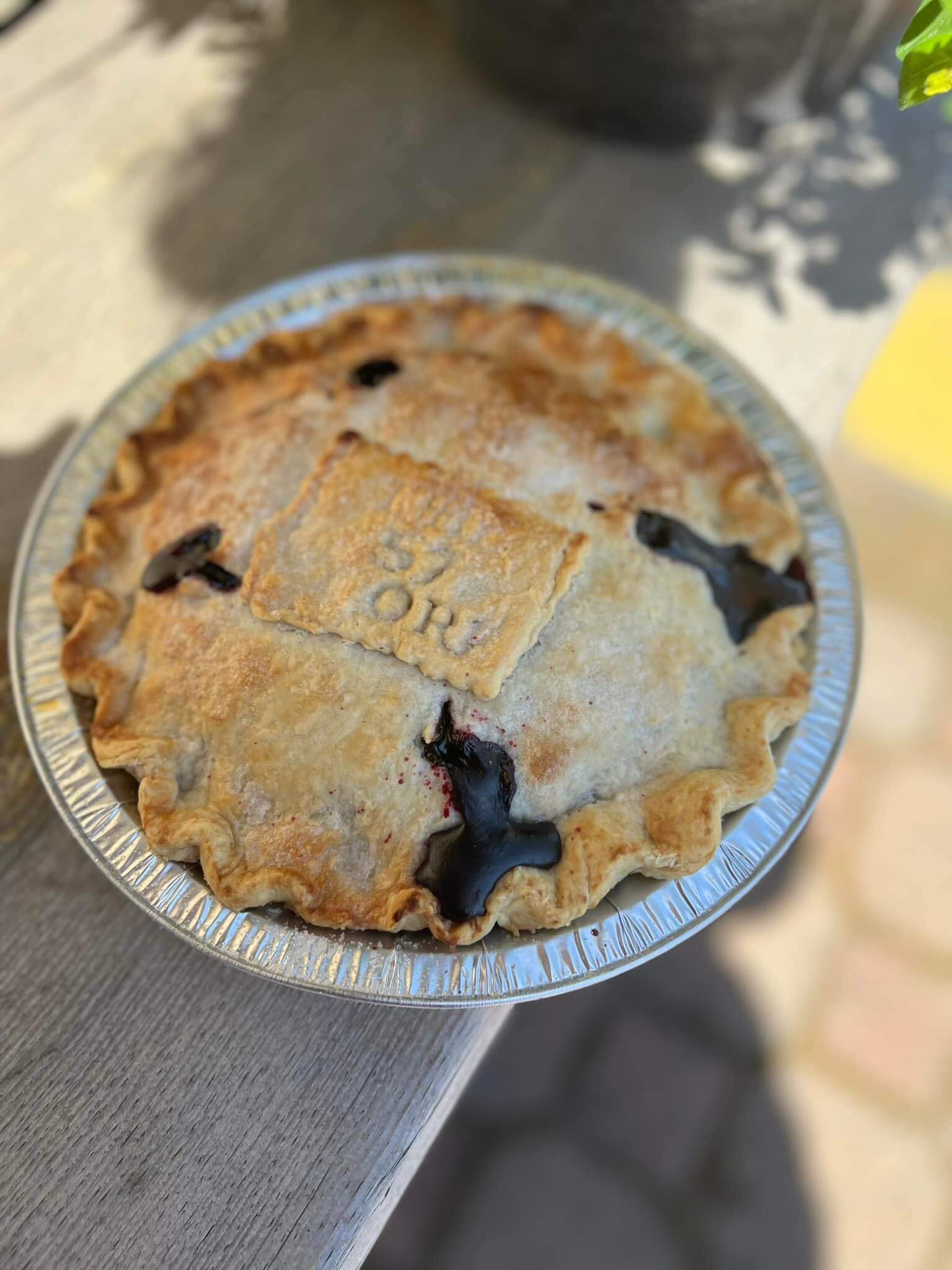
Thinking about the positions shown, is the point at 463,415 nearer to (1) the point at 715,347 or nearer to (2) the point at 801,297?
(1) the point at 715,347

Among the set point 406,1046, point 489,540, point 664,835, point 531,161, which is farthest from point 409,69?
point 406,1046

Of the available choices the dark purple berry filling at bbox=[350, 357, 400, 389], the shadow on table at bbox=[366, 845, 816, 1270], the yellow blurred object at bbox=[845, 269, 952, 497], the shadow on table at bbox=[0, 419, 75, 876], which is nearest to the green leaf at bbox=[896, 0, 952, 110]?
the dark purple berry filling at bbox=[350, 357, 400, 389]

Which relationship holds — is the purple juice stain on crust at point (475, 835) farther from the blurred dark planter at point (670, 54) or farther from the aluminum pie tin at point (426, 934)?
the blurred dark planter at point (670, 54)

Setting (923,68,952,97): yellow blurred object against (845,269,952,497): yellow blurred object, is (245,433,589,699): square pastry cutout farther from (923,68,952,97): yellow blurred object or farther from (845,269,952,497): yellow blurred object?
(845,269,952,497): yellow blurred object

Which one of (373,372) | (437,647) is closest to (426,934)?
(437,647)

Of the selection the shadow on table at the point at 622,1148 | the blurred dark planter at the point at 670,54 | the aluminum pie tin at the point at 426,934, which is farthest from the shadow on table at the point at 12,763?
the blurred dark planter at the point at 670,54

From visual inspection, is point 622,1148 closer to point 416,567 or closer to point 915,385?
point 416,567

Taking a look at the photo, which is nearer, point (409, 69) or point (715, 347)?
point (715, 347)
